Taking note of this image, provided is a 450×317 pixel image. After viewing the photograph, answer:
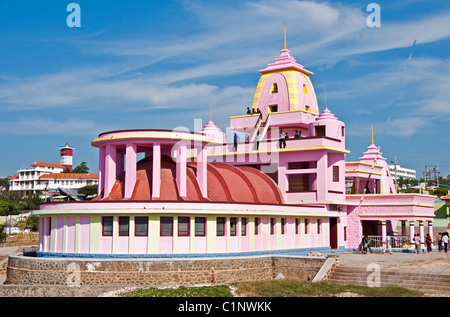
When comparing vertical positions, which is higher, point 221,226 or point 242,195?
point 242,195

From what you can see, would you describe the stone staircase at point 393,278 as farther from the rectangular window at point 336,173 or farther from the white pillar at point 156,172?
the rectangular window at point 336,173

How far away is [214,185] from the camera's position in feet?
129

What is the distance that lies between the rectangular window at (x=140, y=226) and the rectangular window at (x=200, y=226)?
2.80m

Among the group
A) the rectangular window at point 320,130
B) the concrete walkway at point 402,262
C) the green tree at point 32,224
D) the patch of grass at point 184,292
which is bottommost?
the patch of grass at point 184,292

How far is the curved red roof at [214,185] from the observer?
35.7 meters

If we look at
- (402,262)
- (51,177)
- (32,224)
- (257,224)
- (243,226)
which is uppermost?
(51,177)

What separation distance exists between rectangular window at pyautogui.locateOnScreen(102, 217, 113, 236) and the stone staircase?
468 inches

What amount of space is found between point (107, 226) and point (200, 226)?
505 cm

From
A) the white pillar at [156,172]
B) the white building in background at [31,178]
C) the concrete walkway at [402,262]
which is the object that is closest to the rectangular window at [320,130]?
the concrete walkway at [402,262]

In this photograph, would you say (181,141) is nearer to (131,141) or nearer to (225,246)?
(131,141)

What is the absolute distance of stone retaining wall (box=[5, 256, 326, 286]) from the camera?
102ft

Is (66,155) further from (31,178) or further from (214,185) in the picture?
(214,185)

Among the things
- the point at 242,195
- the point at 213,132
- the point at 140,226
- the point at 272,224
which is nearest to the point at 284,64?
the point at 213,132
